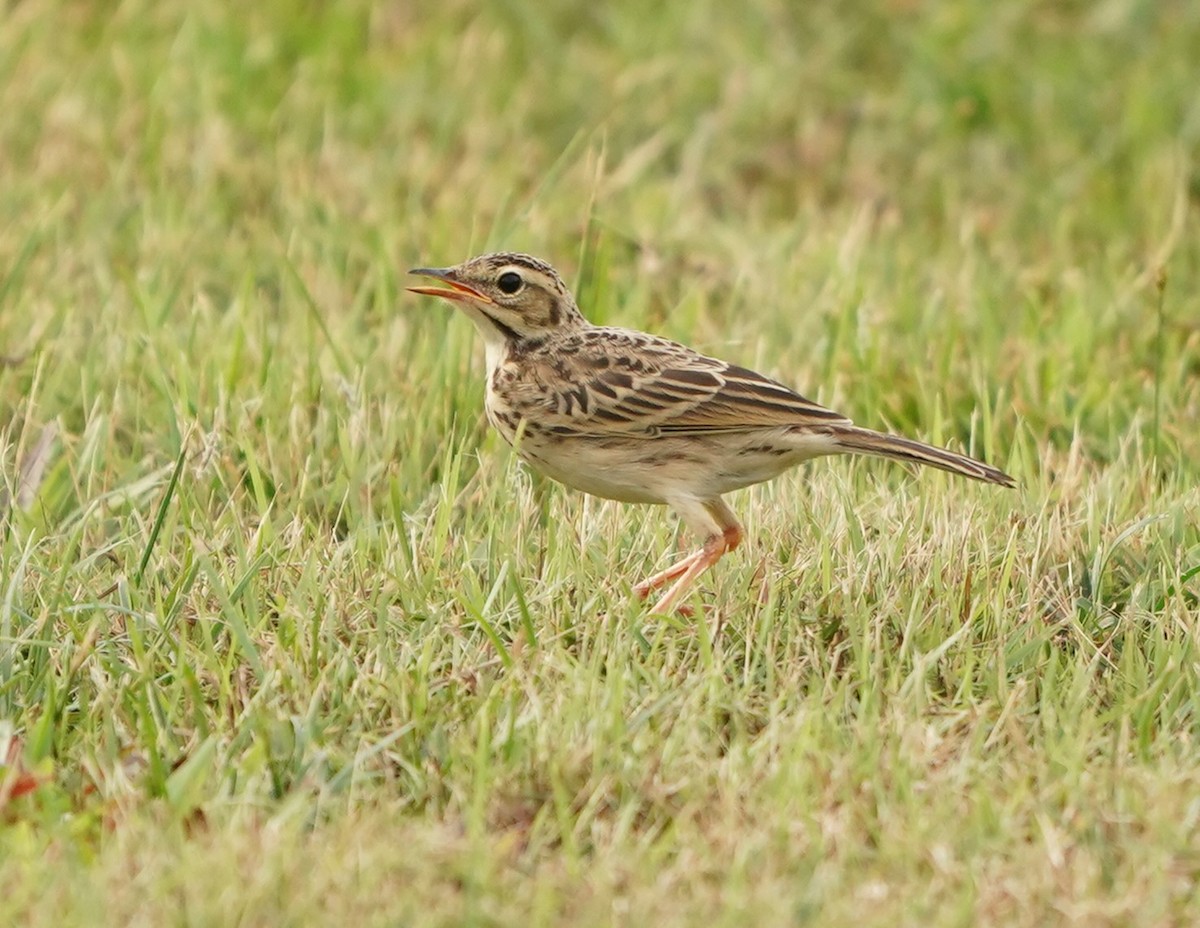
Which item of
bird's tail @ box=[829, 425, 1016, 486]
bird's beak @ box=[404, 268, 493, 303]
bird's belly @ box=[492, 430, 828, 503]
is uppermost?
bird's beak @ box=[404, 268, 493, 303]

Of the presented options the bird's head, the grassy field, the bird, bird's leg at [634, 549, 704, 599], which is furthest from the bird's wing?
bird's leg at [634, 549, 704, 599]

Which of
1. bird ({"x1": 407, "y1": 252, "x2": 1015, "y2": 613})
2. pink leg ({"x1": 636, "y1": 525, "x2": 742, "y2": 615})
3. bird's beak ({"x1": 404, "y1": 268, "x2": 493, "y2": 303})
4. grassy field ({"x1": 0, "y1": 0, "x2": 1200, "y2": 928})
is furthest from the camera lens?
bird's beak ({"x1": 404, "y1": 268, "x2": 493, "y2": 303})

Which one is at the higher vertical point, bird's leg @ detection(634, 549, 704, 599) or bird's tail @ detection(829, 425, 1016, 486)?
bird's tail @ detection(829, 425, 1016, 486)

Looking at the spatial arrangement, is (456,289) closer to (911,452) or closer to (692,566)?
(692,566)

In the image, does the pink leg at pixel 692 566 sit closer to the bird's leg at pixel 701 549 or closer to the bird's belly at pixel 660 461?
the bird's leg at pixel 701 549

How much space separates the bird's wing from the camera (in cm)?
566

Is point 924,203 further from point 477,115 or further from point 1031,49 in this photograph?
point 477,115

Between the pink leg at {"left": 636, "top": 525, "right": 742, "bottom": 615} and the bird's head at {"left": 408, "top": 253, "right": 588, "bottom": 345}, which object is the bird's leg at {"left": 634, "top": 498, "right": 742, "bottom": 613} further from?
the bird's head at {"left": 408, "top": 253, "right": 588, "bottom": 345}

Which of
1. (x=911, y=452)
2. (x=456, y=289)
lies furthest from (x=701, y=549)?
(x=456, y=289)

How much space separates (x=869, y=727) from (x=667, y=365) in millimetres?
1718

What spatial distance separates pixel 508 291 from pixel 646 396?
0.61 m

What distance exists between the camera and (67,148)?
28.6ft

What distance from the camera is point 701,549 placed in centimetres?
569

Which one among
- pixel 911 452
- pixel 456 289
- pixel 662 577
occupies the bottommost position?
pixel 662 577
